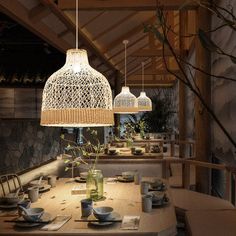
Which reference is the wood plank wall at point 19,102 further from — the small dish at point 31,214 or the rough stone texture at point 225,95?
the small dish at point 31,214

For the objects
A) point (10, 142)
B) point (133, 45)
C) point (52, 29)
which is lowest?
point (10, 142)

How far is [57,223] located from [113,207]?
46 centimetres

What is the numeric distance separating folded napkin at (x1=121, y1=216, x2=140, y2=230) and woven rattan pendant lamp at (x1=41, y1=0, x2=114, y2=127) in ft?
1.84

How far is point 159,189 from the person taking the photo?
2670 mm

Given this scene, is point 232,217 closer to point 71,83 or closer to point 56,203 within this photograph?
point 56,203

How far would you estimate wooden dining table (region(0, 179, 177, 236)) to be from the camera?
5.78 feet

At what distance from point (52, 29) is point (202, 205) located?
11.8 feet

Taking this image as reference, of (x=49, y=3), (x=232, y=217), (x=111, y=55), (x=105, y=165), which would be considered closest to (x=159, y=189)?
(x=232, y=217)

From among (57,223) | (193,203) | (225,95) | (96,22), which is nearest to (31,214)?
(57,223)

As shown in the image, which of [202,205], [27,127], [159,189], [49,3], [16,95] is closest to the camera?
[159,189]

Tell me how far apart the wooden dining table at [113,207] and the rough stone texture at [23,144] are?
7.29ft

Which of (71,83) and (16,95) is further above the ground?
(16,95)

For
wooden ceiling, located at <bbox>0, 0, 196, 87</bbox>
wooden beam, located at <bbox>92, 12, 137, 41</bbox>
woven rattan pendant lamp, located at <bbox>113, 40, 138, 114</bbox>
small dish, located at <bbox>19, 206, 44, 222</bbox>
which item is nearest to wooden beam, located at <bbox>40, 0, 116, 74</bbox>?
wooden ceiling, located at <bbox>0, 0, 196, 87</bbox>

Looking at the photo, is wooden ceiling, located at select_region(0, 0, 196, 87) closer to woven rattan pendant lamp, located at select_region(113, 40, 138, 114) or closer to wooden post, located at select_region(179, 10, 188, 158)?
wooden post, located at select_region(179, 10, 188, 158)
